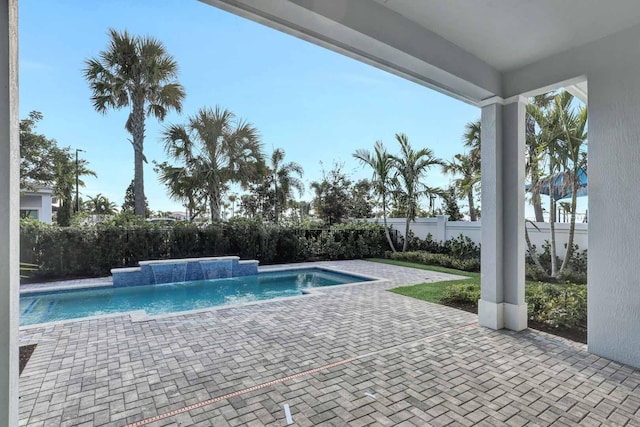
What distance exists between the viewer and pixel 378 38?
316 centimetres

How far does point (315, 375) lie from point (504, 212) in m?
3.44

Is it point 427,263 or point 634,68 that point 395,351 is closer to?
point 634,68

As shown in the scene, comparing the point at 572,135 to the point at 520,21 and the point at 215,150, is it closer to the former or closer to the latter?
the point at 520,21

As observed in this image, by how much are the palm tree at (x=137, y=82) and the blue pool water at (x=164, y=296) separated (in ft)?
13.5

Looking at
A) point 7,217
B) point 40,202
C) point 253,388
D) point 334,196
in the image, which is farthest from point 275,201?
point 7,217

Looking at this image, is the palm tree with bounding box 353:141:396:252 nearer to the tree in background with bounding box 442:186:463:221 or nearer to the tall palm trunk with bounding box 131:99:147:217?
the tree in background with bounding box 442:186:463:221

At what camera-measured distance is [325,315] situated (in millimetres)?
Result: 5422

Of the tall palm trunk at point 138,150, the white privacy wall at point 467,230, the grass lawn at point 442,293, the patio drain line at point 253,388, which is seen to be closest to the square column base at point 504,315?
the grass lawn at point 442,293

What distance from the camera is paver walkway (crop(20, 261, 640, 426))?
2.61 metres

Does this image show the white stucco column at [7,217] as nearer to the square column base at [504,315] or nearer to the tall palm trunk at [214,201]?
the square column base at [504,315]

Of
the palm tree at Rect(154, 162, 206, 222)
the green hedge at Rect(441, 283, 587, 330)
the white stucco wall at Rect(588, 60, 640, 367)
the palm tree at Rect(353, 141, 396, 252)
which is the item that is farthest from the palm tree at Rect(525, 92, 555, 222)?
the palm tree at Rect(154, 162, 206, 222)

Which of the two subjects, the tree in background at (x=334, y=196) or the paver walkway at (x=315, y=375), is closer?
the paver walkway at (x=315, y=375)

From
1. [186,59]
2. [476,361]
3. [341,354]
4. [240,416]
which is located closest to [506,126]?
[476,361]

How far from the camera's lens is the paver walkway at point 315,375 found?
2605 millimetres
